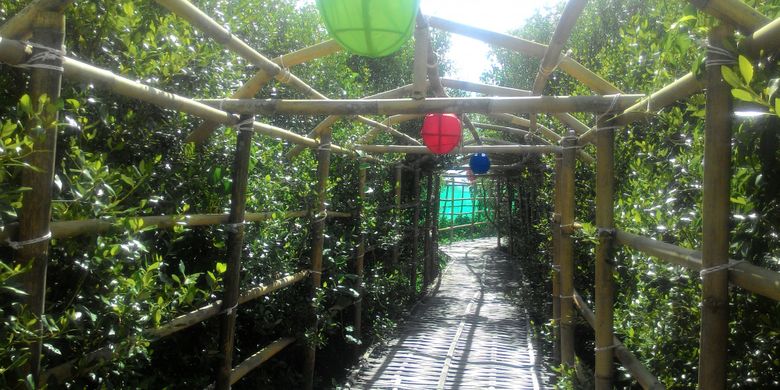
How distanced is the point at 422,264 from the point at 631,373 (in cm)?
695

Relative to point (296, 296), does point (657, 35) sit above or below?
above

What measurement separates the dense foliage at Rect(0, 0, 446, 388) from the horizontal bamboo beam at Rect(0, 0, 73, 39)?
0.74 feet

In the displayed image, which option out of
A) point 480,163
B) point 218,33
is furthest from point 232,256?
point 480,163

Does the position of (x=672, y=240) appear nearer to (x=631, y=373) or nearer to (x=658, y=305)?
(x=658, y=305)

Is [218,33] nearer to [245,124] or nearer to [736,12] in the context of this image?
[245,124]

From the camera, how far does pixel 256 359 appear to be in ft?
11.2

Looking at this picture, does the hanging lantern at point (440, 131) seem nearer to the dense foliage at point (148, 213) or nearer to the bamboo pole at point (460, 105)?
the dense foliage at point (148, 213)

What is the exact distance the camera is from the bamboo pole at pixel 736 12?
1358mm

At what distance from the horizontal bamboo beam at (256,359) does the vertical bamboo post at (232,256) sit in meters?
0.15

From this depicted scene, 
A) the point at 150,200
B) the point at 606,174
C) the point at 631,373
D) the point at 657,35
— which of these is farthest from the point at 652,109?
the point at 150,200

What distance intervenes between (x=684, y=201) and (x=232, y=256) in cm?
202

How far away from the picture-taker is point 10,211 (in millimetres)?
1332

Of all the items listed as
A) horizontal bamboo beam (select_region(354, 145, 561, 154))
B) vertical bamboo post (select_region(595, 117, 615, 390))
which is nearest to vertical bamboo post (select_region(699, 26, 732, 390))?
vertical bamboo post (select_region(595, 117, 615, 390))

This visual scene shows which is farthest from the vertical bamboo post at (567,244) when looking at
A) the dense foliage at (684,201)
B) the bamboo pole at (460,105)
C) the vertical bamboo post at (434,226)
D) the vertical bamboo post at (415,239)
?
the vertical bamboo post at (434,226)
